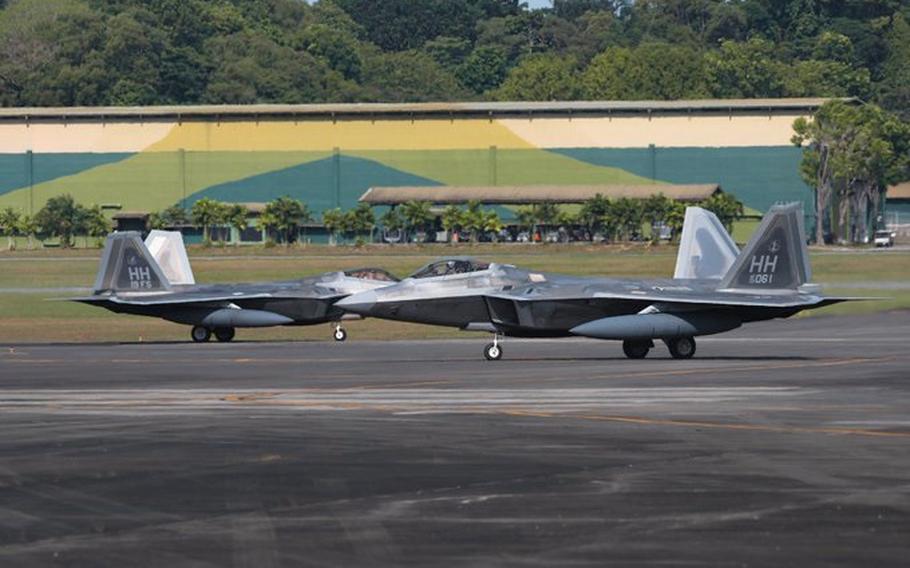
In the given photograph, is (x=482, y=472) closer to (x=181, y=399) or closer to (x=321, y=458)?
(x=321, y=458)

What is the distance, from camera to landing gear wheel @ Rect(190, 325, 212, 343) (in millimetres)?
50438

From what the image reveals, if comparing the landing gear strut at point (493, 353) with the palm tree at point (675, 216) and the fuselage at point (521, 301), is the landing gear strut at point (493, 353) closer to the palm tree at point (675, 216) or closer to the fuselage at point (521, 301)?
the fuselage at point (521, 301)

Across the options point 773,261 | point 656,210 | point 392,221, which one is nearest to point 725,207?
point 656,210

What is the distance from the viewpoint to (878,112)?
150 metres

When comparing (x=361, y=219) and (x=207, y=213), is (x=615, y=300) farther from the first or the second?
(x=207, y=213)

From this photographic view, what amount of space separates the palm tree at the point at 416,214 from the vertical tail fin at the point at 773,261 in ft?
311

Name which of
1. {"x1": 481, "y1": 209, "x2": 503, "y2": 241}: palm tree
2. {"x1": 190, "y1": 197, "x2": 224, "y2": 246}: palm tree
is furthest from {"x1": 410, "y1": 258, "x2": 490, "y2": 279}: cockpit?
{"x1": 190, "y1": 197, "x2": 224, "y2": 246}: palm tree

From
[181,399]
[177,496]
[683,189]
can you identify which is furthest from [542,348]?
[683,189]

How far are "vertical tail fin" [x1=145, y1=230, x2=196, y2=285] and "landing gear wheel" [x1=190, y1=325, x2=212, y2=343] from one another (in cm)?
352

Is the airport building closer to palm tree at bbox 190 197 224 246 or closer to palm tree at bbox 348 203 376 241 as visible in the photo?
palm tree at bbox 190 197 224 246

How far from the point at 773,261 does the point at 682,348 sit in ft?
9.54

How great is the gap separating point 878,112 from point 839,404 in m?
128

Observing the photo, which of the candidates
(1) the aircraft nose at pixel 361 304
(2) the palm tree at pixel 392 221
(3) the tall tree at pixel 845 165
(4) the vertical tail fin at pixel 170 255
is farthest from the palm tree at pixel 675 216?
(1) the aircraft nose at pixel 361 304

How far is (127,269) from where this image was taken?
5097 centimetres
